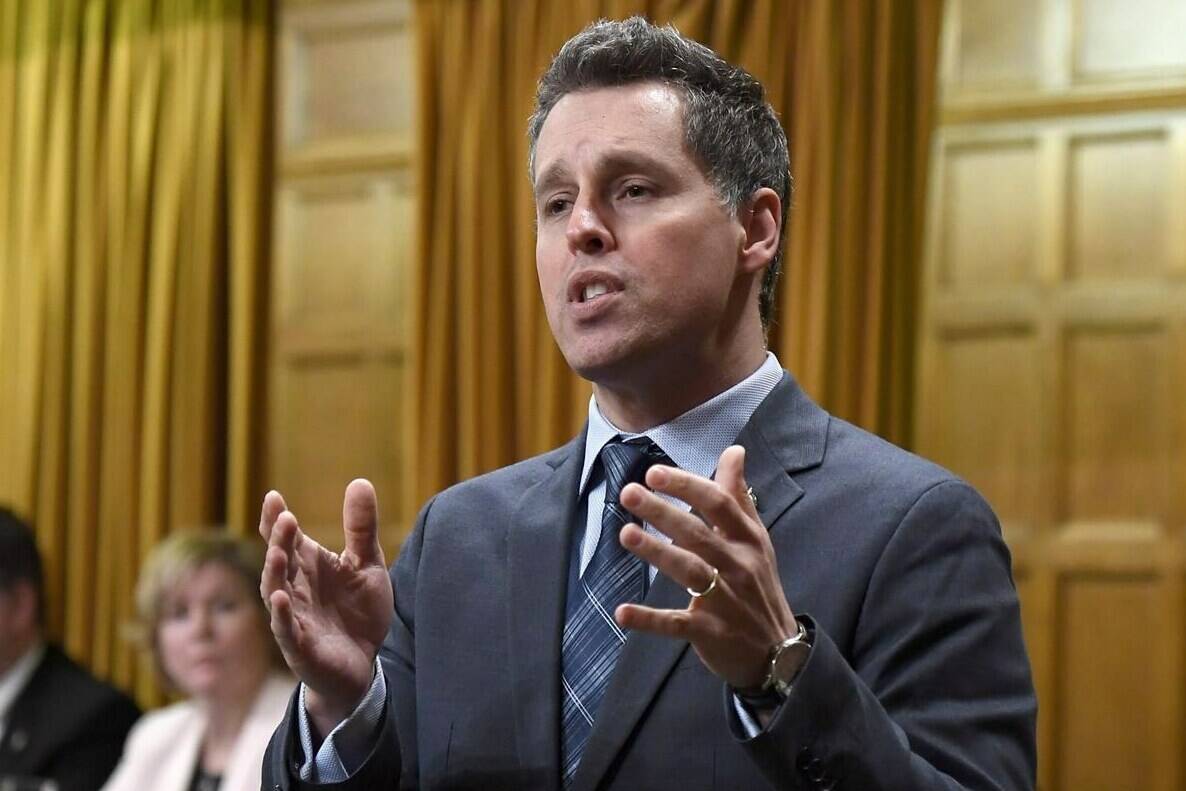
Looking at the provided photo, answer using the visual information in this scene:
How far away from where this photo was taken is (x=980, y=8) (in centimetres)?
378

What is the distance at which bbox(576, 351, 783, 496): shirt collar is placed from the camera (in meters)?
1.66

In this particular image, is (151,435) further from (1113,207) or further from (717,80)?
(717,80)

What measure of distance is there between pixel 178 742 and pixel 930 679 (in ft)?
8.74

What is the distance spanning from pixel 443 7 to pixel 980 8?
4.21ft

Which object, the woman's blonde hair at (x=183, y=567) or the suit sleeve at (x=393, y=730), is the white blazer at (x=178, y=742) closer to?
the woman's blonde hair at (x=183, y=567)

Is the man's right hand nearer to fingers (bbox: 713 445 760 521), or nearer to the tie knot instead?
the tie knot

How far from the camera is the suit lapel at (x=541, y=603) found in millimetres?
1569

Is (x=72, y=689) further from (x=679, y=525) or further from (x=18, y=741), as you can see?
(x=679, y=525)

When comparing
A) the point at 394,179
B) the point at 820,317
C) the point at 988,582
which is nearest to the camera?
the point at 988,582

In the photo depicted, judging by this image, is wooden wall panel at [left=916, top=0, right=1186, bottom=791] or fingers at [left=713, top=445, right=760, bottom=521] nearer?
fingers at [left=713, top=445, right=760, bottom=521]

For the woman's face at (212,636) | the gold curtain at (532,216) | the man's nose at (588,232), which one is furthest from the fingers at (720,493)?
the woman's face at (212,636)

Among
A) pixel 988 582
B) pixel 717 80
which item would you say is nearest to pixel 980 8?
pixel 717 80

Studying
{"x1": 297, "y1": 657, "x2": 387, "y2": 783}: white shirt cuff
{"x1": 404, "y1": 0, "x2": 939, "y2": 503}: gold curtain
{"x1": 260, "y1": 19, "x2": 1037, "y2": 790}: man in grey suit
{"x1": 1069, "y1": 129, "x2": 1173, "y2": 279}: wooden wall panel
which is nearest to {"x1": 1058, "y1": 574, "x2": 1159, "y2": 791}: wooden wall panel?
{"x1": 404, "y1": 0, "x2": 939, "y2": 503}: gold curtain

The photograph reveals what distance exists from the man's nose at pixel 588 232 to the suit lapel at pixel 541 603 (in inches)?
9.6
